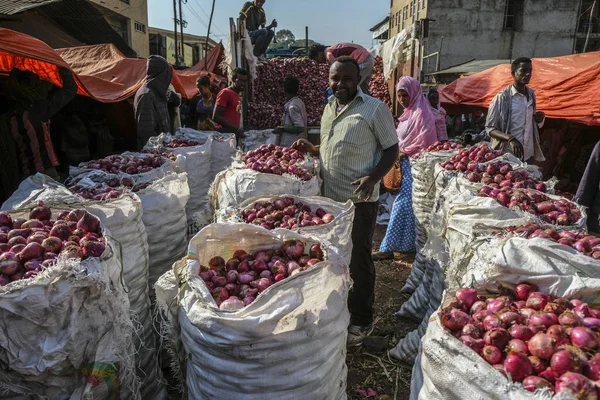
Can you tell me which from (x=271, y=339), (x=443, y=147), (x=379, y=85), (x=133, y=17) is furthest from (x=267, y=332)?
(x=133, y=17)

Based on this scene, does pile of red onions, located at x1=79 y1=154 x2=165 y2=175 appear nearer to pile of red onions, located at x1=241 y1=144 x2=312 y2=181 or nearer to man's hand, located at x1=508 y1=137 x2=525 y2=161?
pile of red onions, located at x1=241 y1=144 x2=312 y2=181

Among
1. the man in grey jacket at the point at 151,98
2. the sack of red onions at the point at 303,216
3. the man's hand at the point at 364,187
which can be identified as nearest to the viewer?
the sack of red onions at the point at 303,216

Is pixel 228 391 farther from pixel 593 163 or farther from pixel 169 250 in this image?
pixel 593 163

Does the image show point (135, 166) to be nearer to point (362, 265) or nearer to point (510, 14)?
point (362, 265)

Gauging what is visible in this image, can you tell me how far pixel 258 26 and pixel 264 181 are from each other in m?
8.41

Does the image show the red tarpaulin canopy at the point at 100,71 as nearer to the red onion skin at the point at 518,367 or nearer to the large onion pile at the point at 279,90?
the large onion pile at the point at 279,90

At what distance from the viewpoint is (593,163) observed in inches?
138

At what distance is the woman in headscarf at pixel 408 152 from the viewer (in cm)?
496

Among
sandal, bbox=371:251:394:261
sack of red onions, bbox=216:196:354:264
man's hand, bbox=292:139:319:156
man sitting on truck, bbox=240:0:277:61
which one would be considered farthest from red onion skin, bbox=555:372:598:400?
man sitting on truck, bbox=240:0:277:61

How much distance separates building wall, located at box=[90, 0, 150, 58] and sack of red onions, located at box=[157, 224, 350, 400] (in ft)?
66.0

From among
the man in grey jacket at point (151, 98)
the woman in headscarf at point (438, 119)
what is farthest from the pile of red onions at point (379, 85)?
the man in grey jacket at point (151, 98)

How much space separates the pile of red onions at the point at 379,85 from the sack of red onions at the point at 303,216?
6415 mm

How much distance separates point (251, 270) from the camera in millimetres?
2141

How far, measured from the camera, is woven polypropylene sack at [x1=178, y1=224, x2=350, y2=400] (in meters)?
1.64
